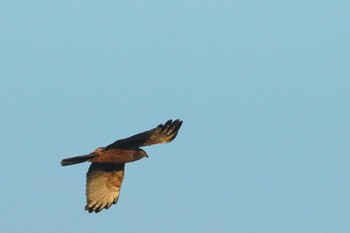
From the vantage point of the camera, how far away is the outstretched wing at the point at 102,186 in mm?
29750

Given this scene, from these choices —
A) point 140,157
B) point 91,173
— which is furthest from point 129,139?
point 91,173

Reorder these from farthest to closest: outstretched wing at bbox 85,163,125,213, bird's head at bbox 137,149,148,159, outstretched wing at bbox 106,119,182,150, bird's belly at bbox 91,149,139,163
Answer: outstretched wing at bbox 85,163,125,213, bird's belly at bbox 91,149,139,163, bird's head at bbox 137,149,148,159, outstretched wing at bbox 106,119,182,150

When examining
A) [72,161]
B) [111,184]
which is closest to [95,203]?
[111,184]

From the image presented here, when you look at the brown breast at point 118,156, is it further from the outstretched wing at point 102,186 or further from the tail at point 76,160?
the outstretched wing at point 102,186

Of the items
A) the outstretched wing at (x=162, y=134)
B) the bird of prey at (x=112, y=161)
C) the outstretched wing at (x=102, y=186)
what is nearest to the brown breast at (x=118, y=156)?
the bird of prey at (x=112, y=161)

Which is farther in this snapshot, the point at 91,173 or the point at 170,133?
the point at 91,173

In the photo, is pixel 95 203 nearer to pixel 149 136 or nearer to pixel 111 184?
pixel 111 184

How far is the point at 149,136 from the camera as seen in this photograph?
27516 mm

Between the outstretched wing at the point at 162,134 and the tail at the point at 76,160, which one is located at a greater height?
the tail at the point at 76,160

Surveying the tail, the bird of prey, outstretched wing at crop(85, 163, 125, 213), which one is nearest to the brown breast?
the bird of prey

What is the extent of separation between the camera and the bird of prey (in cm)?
2748

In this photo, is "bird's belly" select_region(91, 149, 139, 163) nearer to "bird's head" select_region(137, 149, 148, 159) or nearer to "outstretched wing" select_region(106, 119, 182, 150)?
"bird's head" select_region(137, 149, 148, 159)

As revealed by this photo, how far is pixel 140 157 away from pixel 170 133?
1175mm

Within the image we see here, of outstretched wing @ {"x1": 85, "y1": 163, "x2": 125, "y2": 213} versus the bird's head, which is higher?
outstretched wing @ {"x1": 85, "y1": 163, "x2": 125, "y2": 213}
